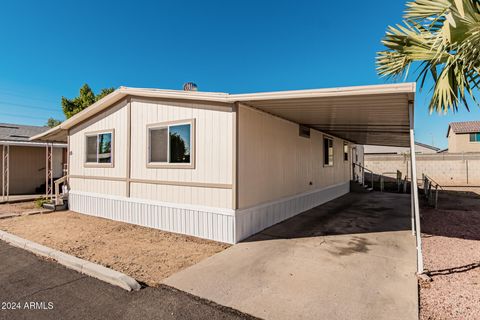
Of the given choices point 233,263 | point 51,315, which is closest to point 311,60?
point 233,263

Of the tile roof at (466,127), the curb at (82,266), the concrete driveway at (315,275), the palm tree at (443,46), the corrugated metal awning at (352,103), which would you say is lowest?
the concrete driveway at (315,275)

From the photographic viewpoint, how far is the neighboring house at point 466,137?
90.3 feet

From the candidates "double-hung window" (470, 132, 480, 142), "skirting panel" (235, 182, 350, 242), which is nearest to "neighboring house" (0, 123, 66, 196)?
"skirting panel" (235, 182, 350, 242)

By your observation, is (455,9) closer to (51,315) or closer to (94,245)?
(51,315)

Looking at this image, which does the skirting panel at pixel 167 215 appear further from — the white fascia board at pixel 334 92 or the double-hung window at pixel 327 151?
the double-hung window at pixel 327 151

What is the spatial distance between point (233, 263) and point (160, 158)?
3454 millimetres

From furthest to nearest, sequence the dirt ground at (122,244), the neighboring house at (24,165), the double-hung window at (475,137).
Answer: the double-hung window at (475,137), the neighboring house at (24,165), the dirt ground at (122,244)

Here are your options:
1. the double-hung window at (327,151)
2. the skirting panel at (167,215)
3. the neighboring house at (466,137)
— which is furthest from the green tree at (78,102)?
the neighboring house at (466,137)

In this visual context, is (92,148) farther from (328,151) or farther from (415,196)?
(328,151)

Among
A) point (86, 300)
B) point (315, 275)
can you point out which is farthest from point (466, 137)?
point (86, 300)

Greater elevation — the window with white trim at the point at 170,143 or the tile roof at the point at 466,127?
the tile roof at the point at 466,127

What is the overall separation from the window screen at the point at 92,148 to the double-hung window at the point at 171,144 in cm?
290

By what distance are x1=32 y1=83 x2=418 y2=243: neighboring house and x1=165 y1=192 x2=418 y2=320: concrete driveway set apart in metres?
1.02

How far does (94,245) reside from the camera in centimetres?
530
